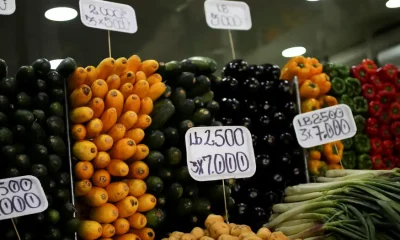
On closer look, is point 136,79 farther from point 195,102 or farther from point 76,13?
point 76,13

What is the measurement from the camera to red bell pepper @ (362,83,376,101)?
119 inches

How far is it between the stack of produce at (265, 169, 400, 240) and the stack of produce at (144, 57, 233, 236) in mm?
280

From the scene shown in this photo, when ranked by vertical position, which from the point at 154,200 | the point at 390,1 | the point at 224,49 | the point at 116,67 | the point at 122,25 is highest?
→ the point at 390,1

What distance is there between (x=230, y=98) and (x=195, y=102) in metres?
0.30

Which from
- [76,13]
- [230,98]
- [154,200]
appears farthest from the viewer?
[76,13]

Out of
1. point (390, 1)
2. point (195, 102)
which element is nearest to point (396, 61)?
point (390, 1)

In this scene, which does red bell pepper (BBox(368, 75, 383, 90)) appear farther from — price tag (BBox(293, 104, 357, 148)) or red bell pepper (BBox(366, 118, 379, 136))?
price tag (BBox(293, 104, 357, 148))

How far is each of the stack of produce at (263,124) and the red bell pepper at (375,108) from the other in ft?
1.99

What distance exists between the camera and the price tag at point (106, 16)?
218 centimetres

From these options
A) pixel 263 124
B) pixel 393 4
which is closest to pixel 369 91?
pixel 263 124

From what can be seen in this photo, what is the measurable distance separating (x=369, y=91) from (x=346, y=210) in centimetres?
130

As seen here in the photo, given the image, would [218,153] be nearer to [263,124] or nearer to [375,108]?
[263,124]

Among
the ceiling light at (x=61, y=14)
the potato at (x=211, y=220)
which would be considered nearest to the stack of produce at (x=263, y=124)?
the potato at (x=211, y=220)

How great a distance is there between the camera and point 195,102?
2240 millimetres
